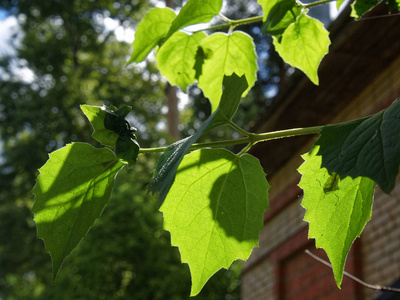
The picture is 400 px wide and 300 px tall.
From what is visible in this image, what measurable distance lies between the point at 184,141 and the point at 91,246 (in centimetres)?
1367

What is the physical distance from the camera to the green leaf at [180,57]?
35.8 inches

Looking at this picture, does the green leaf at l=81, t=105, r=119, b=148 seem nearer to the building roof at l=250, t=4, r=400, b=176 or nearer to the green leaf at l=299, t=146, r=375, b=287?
the green leaf at l=299, t=146, r=375, b=287

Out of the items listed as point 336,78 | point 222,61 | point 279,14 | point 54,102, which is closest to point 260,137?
point 279,14

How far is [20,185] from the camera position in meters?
20.3

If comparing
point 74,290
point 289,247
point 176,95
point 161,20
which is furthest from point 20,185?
point 161,20

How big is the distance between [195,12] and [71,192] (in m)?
0.26

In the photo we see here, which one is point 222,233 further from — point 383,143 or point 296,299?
point 296,299

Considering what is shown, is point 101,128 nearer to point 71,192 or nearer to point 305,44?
point 71,192

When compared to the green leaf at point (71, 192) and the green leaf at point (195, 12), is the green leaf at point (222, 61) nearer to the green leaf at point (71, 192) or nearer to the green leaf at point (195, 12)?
the green leaf at point (195, 12)

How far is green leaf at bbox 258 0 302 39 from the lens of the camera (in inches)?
28.5

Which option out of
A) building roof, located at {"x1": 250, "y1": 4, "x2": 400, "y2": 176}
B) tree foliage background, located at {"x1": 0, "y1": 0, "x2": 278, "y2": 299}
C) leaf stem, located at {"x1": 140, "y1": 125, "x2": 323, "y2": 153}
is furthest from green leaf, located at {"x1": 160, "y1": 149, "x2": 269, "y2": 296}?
tree foliage background, located at {"x1": 0, "y1": 0, "x2": 278, "y2": 299}

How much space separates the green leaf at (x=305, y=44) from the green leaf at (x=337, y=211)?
0.77 ft

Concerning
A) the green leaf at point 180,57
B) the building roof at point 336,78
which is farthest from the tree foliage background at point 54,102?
the green leaf at point 180,57

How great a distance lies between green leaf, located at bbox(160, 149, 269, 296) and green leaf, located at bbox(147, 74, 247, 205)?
0.04m
